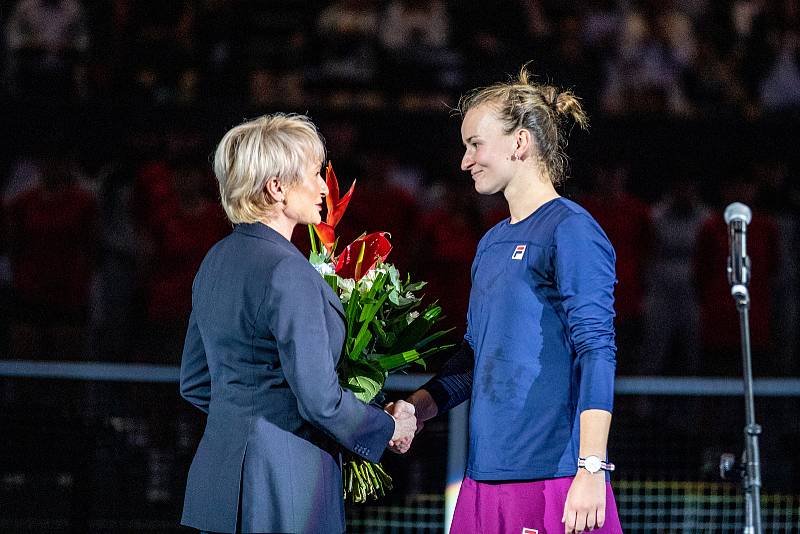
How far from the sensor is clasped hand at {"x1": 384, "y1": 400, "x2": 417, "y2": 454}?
10.8 ft

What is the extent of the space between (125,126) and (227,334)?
18.6 feet

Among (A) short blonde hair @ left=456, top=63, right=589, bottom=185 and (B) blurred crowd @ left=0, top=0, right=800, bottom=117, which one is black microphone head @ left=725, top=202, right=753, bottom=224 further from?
(B) blurred crowd @ left=0, top=0, right=800, bottom=117

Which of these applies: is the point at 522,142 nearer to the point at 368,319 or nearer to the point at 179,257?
the point at 368,319

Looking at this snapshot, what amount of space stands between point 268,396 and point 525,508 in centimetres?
75

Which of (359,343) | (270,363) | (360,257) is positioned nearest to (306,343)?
(270,363)

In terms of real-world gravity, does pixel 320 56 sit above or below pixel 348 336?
above

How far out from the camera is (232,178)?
10.0 feet

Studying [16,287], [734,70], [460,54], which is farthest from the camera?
[734,70]

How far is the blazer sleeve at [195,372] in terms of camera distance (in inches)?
125

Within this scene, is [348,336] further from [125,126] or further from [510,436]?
[125,126]

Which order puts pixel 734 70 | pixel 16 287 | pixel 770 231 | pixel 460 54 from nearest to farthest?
pixel 16 287
pixel 770 231
pixel 460 54
pixel 734 70

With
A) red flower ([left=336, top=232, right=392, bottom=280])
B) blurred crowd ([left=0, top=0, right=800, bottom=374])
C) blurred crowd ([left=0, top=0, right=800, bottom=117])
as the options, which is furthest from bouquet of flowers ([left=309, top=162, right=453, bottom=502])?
blurred crowd ([left=0, top=0, right=800, bottom=117])

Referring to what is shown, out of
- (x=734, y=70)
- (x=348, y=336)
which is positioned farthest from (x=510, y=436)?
(x=734, y=70)

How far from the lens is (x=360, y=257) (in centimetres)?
341
